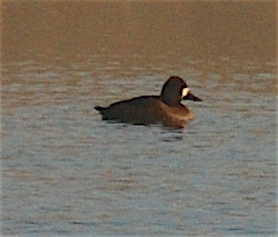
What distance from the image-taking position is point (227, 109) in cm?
1658

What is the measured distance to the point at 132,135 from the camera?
1510 centimetres

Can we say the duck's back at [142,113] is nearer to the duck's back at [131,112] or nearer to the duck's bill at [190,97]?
the duck's back at [131,112]

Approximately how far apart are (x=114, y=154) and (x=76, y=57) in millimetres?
8658

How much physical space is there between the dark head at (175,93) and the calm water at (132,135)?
0.99ft

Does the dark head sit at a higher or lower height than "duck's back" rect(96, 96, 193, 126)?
higher

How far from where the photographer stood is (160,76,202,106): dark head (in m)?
17.1

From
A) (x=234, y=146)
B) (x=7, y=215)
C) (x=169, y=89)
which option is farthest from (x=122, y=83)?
(x=7, y=215)

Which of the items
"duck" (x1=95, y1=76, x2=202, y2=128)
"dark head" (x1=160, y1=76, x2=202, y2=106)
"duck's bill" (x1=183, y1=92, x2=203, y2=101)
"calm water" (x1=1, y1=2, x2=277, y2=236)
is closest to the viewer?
"calm water" (x1=1, y1=2, x2=277, y2=236)

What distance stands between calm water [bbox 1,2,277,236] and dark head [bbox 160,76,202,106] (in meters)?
0.30

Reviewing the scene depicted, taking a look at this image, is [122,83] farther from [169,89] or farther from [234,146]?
[234,146]

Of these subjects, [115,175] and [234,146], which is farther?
[234,146]

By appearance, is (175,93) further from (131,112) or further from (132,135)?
(132,135)

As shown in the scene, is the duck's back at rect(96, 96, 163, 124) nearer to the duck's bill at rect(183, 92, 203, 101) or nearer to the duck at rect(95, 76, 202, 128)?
the duck at rect(95, 76, 202, 128)

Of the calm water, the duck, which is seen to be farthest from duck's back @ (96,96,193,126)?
the calm water
